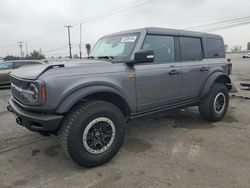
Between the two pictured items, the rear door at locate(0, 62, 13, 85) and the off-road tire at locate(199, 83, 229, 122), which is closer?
the off-road tire at locate(199, 83, 229, 122)

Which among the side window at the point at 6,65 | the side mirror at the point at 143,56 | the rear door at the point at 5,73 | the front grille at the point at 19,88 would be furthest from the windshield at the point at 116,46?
the side window at the point at 6,65

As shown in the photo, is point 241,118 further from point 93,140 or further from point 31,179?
point 31,179

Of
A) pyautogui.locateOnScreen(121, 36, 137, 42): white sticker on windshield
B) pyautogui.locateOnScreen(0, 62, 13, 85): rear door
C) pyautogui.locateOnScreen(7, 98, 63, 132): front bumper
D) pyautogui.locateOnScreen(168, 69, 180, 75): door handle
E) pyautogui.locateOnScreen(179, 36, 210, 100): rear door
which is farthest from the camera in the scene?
pyautogui.locateOnScreen(0, 62, 13, 85): rear door

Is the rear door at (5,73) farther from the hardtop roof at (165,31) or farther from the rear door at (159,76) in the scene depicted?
the rear door at (159,76)

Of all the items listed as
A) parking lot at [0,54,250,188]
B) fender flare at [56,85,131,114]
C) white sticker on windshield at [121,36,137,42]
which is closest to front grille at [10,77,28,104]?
fender flare at [56,85,131,114]

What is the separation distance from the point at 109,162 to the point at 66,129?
85 cm

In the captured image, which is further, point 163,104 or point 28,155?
point 163,104

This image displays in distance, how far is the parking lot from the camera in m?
2.92

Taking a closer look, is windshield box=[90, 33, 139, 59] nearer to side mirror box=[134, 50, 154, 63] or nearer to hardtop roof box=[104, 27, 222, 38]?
hardtop roof box=[104, 27, 222, 38]

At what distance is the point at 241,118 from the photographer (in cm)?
550

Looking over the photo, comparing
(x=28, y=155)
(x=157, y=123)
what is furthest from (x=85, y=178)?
(x=157, y=123)

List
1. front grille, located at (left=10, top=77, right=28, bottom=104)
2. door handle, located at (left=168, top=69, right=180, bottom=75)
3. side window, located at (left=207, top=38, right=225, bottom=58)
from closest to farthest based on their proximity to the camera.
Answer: front grille, located at (left=10, top=77, right=28, bottom=104) → door handle, located at (left=168, top=69, right=180, bottom=75) → side window, located at (left=207, top=38, right=225, bottom=58)

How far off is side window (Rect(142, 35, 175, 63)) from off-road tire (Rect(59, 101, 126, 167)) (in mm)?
1282

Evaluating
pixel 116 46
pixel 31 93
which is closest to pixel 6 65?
pixel 116 46
